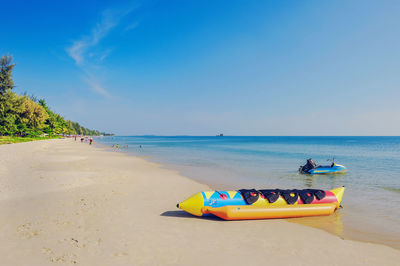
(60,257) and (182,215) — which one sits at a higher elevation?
(60,257)

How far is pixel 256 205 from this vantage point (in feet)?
25.9

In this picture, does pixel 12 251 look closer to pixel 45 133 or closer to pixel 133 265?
pixel 133 265

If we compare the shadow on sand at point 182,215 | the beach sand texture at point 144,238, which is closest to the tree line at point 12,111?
the beach sand texture at point 144,238

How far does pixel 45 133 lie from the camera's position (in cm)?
8038

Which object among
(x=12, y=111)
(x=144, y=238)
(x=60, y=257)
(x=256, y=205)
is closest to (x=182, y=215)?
(x=144, y=238)

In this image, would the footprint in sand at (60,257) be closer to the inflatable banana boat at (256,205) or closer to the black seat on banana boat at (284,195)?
the inflatable banana boat at (256,205)

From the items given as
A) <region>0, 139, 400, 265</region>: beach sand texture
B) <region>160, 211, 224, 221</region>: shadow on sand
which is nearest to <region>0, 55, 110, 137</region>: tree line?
<region>0, 139, 400, 265</region>: beach sand texture

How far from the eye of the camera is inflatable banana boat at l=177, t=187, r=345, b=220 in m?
7.75

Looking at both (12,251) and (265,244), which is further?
(265,244)

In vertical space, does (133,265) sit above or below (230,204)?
below

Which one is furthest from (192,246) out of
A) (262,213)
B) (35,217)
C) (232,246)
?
(35,217)

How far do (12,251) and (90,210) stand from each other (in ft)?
9.79

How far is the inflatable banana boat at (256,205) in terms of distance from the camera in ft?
25.4

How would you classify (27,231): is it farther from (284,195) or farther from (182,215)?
(284,195)
